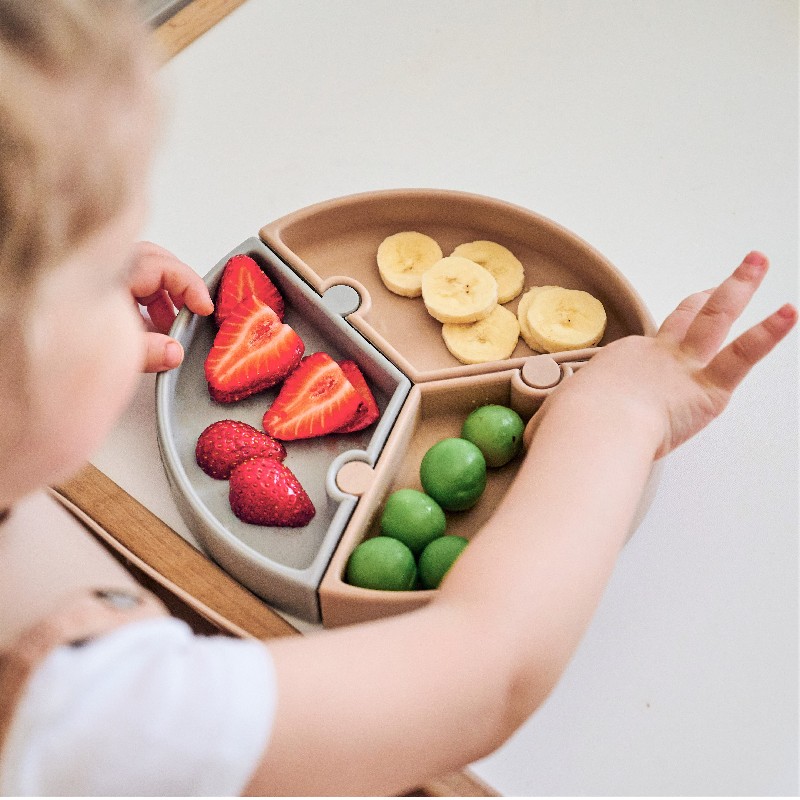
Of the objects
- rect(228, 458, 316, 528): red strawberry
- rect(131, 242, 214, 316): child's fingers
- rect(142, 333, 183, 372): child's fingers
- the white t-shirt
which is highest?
rect(131, 242, 214, 316): child's fingers

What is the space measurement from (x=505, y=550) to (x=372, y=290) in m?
0.41

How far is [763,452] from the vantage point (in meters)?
0.87

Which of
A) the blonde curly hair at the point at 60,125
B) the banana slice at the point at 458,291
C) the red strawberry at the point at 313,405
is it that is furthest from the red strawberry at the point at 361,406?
the blonde curly hair at the point at 60,125

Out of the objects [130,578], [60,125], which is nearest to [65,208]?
[60,125]

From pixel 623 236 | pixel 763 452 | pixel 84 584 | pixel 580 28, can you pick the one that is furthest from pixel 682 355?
pixel 580 28

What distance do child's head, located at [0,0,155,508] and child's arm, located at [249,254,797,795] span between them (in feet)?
0.78

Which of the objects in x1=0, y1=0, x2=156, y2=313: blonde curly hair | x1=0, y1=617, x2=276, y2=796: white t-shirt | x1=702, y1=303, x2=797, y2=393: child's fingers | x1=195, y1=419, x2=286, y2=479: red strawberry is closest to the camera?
x1=0, y1=0, x2=156, y2=313: blonde curly hair

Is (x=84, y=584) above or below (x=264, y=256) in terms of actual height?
below

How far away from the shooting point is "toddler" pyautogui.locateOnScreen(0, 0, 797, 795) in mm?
414

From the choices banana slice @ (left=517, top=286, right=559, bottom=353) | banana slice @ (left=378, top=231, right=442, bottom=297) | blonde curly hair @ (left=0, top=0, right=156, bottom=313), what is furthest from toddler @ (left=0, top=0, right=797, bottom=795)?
banana slice @ (left=378, top=231, right=442, bottom=297)

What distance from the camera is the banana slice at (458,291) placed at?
36.5 inches

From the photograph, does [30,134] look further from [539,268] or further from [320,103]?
[320,103]

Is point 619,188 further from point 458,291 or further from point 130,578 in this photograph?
point 130,578

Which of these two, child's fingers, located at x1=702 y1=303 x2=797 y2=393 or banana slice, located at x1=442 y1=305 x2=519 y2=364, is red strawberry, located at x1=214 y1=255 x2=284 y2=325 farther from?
child's fingers, located at x1=702 y1=303 x2=797 y2=393
